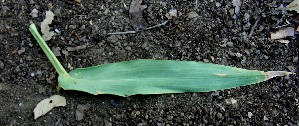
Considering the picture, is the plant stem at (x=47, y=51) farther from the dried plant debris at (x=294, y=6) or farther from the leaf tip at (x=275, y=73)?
the dried plant debris at (x=294, y=6)

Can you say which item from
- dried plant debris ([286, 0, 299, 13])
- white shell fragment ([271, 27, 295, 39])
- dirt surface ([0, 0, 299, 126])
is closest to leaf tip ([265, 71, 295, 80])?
dirt surface ([0, 0, 299, 126])

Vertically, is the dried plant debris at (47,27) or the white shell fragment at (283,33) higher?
the dried plant debris at (47,27)

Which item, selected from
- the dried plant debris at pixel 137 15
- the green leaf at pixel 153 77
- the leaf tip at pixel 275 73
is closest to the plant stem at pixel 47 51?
the green leaf at pixel 153 77

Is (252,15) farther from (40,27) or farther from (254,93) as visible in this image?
(40,27)

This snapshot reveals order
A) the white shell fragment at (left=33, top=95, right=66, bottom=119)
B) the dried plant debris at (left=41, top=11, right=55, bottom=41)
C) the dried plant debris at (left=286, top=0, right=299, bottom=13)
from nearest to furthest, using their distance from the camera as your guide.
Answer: the white shell fragment at (left=33, top=95, right=66, bottom=119)
the dried plant debris at (left=41, top=11, right=55, bottom=41)
the dried plant debris at (left=286, top=0, right=299, bottom=13)

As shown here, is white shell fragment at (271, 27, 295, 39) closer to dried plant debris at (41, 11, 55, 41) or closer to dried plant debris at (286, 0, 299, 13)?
dried plant debris at (286, 0, 299, 13)
